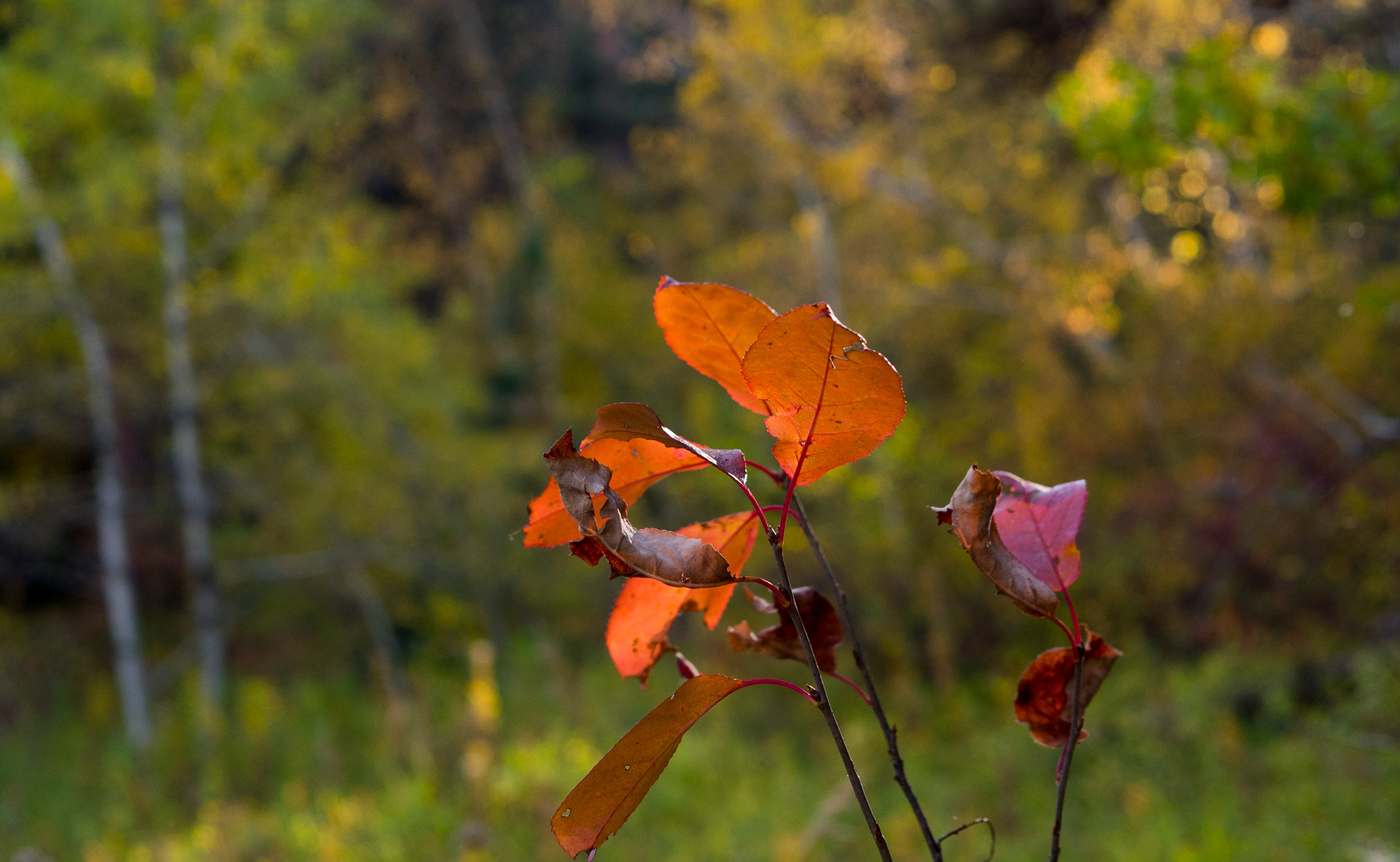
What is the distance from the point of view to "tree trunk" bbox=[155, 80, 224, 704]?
6590mm

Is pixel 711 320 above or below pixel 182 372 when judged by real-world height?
above

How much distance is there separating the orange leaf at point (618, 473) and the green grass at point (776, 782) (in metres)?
1.70

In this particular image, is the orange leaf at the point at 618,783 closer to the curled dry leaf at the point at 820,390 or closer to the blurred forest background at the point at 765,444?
the curled dry leaf at the point at 820,390

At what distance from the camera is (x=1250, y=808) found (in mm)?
3635

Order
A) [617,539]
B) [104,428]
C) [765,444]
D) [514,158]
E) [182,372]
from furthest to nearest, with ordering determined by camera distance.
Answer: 1. [514,158]
2. [182,372]
3. [104,428]
4. [765,444]
5. [617,539]

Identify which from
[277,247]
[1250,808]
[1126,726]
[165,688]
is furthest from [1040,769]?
[165,688]

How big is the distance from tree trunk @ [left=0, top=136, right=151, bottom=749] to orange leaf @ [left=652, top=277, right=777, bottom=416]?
6844 mm

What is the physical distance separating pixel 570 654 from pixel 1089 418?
4524 mm

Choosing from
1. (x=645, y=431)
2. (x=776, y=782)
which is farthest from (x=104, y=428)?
(x=645, y=431)

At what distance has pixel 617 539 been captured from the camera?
0.42 m

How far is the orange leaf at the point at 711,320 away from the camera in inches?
19.1

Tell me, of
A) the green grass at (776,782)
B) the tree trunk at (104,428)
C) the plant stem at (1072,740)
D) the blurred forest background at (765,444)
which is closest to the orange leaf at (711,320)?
the plant stem at (1072,740)

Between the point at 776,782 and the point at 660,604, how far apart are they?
4.19 metres

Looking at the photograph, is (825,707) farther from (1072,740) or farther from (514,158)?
(514,158)
